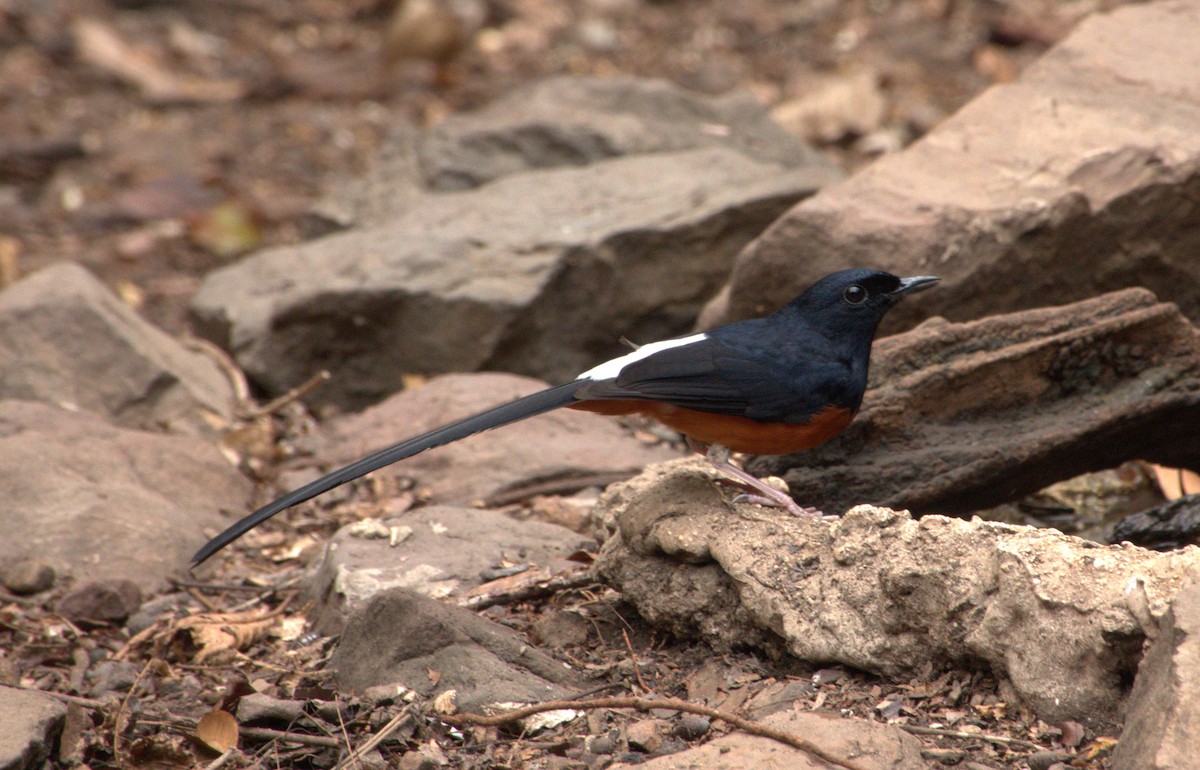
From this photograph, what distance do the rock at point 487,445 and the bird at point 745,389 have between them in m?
1.05

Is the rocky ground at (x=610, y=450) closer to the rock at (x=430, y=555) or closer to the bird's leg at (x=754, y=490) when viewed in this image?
the rock at (x=430, y=555)

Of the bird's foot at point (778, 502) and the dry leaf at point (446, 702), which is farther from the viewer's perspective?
the bird's foot at point (778, 502)

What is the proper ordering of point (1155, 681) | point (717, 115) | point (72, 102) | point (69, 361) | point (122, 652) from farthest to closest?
point (72, 102) → point (717, 115) → point (69, 361) → point (122, 652) → point (1155, 681)

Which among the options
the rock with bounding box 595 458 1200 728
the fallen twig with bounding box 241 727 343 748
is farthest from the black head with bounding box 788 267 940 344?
the fallen twig with bounding box 241 727 343 748

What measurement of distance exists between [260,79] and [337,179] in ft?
5.97

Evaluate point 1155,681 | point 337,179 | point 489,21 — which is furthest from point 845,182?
point 489,21

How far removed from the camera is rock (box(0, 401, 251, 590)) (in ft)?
14.1

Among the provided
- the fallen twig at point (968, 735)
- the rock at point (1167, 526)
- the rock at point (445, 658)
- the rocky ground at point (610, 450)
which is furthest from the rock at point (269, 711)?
the rock at point (1167, 526)

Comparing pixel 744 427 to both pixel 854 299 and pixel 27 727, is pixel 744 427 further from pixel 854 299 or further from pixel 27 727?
pixel 27 727

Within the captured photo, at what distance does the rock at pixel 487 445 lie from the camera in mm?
4945

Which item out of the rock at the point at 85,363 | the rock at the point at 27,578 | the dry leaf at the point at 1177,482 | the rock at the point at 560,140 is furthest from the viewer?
the rock at the point at 560,140

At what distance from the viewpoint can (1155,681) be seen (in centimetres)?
238

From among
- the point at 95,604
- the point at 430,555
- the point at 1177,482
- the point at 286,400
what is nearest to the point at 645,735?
the point at 430,555

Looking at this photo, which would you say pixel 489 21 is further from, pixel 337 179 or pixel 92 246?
pixel 92 246
